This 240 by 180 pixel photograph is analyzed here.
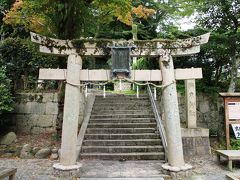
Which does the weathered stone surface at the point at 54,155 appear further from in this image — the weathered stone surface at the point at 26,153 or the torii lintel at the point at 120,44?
the torii lintel at the point at 120,44

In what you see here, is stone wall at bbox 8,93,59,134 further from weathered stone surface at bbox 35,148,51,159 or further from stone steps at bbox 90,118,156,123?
weathered stone surface at bbox 35,148,51,159

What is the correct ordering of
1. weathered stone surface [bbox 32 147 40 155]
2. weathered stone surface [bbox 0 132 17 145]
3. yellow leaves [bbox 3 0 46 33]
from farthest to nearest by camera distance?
weathered stone surface [bbox 0 132 17 145] → yellow leaves [bbox 3 0 46 33] → weathered stone surface [bbox 32 147 40 155]

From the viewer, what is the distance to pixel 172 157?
22.7 ft

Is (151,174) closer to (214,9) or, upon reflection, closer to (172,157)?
(172,157)

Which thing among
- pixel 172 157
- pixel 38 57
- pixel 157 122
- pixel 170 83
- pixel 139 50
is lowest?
pixel 172 157

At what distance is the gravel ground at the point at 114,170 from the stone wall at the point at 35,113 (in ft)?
9.01

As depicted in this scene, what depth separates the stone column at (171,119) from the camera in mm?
6887

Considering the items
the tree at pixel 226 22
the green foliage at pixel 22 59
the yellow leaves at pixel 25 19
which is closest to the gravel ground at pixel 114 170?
the tree at pixel 226 22

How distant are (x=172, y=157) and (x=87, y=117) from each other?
4828mm

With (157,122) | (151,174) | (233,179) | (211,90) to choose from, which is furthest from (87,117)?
(233,179)

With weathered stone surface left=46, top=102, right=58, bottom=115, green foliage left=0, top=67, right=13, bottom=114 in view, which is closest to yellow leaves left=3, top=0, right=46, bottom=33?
green foliage left=0, top=67, right=13, bottom=114

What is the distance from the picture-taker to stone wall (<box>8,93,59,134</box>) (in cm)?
1151

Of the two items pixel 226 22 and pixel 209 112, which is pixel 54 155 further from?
pixel 226 22

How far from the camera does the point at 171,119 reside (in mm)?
7023
